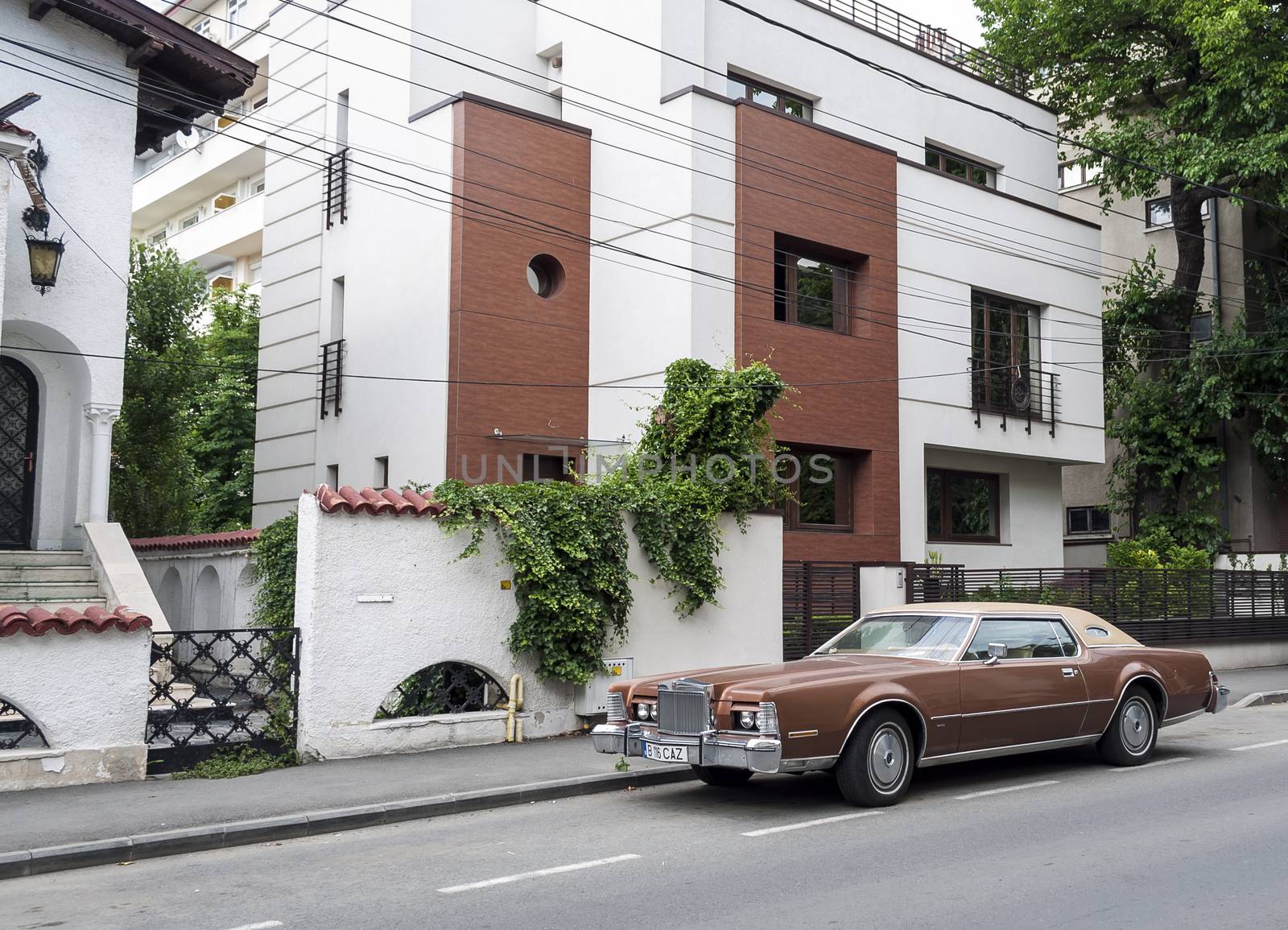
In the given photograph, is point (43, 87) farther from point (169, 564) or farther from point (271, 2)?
point (271, 2)

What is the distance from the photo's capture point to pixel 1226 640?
2180cm

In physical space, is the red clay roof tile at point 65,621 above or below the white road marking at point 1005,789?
above

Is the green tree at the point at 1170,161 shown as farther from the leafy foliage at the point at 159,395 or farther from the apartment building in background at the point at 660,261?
the leafy foliage at the point at 159,395

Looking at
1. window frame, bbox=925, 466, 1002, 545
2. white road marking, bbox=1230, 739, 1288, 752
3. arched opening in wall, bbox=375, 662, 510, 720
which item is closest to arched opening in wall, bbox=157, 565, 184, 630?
arched opening in wall, bbox=375, 662, 510, 720

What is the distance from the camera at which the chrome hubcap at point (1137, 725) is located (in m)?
10.8

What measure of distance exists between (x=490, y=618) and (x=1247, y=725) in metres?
8.92

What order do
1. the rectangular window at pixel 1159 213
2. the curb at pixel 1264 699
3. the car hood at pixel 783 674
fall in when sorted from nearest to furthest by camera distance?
1. the car hood at pixel 783 674
2. the curb at pixel 1264 699
3. the rectangular window at pixel 1159 213

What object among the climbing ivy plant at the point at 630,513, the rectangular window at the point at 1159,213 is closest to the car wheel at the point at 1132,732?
the climbing ivy plant at the point at 630,513

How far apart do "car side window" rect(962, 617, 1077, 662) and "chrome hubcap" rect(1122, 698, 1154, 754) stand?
3.16 feet

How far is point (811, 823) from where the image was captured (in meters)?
8.37

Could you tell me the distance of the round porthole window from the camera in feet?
64.2

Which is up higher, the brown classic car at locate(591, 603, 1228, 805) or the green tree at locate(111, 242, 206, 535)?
the green tree at locate(111, 242, 206, 535)

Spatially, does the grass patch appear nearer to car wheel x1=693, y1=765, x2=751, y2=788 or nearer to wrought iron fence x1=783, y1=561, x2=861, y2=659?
car wheel x1=693, y1=765, x2=751, y2=788

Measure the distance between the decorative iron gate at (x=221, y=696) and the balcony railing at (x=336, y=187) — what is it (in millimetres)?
11735
